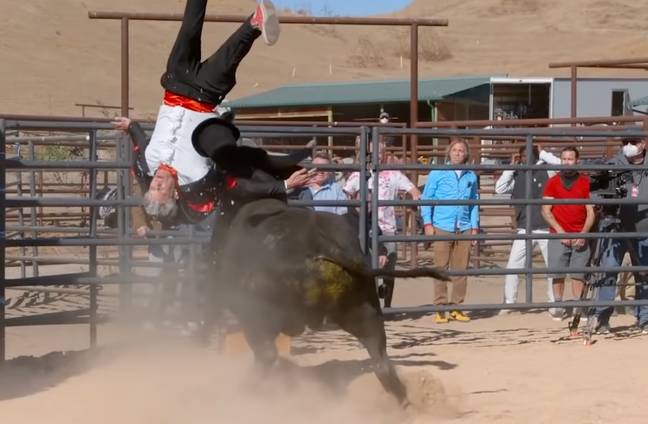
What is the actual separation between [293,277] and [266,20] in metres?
1.30

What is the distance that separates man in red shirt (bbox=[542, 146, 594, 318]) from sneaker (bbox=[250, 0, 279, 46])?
4097 mm

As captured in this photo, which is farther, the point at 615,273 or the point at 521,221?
the point at 521,221

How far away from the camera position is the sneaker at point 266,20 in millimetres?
5520

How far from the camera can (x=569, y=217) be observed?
30.7 ft

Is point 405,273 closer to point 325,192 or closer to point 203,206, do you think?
point 203,206

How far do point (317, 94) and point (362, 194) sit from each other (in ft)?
68.1

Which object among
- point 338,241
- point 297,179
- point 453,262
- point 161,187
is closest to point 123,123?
point 161,187

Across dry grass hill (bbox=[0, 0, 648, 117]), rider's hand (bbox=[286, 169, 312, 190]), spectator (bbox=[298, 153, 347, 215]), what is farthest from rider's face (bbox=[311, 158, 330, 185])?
dry grass hill (bbox=[0, 0, 648, 117])

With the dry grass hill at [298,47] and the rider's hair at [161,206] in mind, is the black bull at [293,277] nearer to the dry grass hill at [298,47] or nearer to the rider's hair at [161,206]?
the rider's hair at [161,206]

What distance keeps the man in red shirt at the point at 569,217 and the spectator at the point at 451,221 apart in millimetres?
659

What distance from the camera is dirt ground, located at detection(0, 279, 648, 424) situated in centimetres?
589

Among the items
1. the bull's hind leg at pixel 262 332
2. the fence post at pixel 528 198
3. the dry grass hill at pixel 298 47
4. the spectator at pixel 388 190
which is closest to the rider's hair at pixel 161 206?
the bull's hind leg at pixel 262 332

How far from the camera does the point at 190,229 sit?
789 centimetres

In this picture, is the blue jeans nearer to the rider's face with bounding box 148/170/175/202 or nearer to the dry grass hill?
the rider's face with bounding box 148/170/175/202
